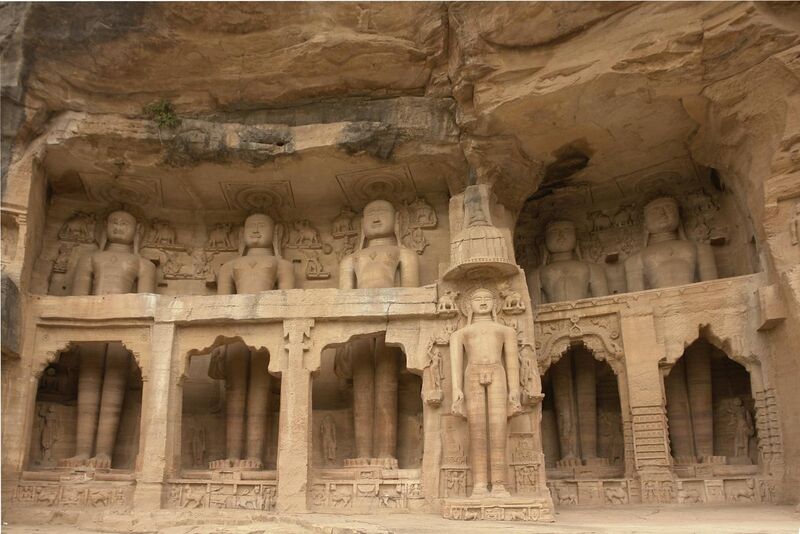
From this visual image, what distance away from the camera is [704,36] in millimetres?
10133

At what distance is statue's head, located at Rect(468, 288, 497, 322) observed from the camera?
10.9 metres

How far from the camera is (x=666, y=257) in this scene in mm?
12734

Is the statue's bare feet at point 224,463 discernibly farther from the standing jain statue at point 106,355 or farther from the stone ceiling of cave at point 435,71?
the stone ceiling of cave at point 435,71

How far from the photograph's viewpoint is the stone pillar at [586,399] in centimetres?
1239

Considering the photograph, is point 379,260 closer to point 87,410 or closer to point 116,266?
point 116,266

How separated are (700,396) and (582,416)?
6.41 ft

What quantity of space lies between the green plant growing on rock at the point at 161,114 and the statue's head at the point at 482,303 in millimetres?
5941

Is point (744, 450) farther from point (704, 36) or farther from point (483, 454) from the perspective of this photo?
point (704, 36)

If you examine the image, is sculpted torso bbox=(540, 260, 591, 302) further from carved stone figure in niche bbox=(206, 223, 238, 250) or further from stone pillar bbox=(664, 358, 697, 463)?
carved stone figure in niche bbox=(206, 223, 238, 250)

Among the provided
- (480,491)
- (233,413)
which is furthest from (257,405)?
(480,491)

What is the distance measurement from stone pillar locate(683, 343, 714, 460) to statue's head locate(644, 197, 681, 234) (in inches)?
87.6

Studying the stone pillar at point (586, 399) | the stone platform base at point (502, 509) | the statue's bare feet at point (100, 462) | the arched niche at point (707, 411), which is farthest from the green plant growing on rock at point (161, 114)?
the arched niche at point (707, 411)

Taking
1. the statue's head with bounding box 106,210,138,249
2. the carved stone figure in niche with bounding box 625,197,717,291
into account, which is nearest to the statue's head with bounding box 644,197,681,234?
the carved stone figure in niche with bounding box 625,197,717,291

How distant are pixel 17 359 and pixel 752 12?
1198cm
